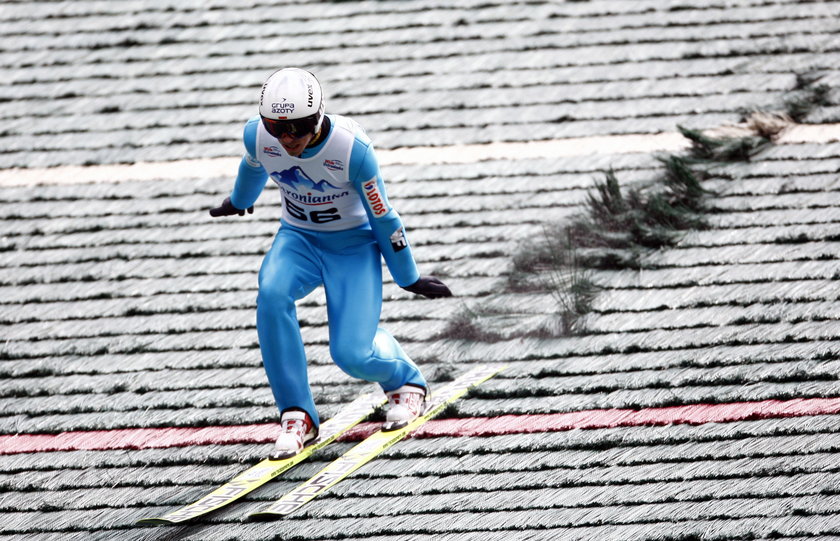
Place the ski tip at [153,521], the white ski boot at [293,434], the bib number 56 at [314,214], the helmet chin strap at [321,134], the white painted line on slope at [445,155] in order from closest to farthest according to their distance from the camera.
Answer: the ski tip at [153,521] < the helmet chin strap at [321,134] < the white ski boot at [293,434] < the bib number 56 at [314,214] < the white painted line on slope at [445,155]

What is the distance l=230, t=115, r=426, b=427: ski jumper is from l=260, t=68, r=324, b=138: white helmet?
0.17 m

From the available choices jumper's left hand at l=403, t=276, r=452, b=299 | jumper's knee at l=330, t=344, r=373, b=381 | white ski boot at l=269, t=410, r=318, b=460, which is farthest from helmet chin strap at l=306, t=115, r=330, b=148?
white ski boot at l=269, t=410, r=318, b=460

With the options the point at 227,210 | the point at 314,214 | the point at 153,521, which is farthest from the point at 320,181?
the point at 153,521

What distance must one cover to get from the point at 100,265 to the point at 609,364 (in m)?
3.09

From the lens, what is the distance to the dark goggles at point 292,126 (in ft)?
14.7

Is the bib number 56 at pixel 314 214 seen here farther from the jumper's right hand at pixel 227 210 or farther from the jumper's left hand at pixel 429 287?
the jumper's left hand at pixel 429 287

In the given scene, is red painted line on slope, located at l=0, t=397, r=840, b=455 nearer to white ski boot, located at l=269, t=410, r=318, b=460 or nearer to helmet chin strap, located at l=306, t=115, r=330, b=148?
white ski boot, located at l=269, t=410, r=318, b=460

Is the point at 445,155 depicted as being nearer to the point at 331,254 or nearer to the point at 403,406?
the point at 331,254

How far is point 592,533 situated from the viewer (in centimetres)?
401

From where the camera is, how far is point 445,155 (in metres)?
6.96

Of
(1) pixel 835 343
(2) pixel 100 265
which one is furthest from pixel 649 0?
(2) pixel 100 265

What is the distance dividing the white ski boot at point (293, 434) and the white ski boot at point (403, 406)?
337 mm

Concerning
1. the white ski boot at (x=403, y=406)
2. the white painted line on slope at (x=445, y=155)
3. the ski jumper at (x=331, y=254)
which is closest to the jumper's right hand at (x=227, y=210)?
the ski jumper at (x=331, y=254)

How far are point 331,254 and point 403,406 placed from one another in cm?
77
